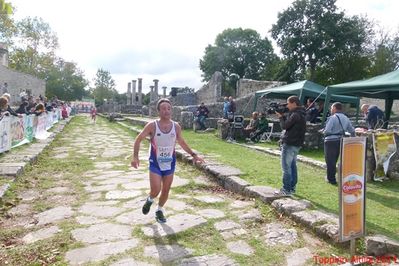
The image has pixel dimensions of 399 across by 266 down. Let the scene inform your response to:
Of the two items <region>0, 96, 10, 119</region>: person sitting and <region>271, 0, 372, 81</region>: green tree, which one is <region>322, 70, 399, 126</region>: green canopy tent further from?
<region>271, 0, 372, 81</region>: green tree

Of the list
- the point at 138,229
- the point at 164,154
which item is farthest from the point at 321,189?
the point at 138,229

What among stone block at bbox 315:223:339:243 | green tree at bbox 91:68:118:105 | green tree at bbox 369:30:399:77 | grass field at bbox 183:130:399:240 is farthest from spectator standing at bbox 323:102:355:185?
green tree at bbox 91:68:118:105

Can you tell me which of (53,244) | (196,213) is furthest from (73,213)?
(196,213)

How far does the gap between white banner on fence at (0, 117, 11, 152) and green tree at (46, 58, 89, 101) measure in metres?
52.6

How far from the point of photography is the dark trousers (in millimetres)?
6809

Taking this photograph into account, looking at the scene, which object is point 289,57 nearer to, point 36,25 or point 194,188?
point 36,25

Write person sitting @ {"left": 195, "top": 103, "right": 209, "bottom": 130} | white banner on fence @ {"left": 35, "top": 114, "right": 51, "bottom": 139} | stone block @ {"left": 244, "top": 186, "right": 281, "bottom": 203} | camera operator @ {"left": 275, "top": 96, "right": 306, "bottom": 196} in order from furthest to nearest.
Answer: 1. person sitting @ {"left": 195, "top": 103, "right": 209, "bottom": 130}
2. white banner on fence @ {"left": 35, "top": 114, "right": 51, "bottom": 139}
3. camera operator @ {"left": 275, "top": 96, "right": 306, "bottom": 196}
4. stone block @ {"left": 244, "top": 186, "right": 281, "bottom": 203}

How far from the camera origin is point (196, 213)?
4.72 m

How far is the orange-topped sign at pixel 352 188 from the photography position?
3383 mm

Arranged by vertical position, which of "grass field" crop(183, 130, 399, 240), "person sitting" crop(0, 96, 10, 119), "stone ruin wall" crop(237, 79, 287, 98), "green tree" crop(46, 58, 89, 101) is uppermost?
"green tree" crop(46, 58, 89, 101)

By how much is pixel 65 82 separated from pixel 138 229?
63.3 meters

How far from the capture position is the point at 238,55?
5606 centimetres

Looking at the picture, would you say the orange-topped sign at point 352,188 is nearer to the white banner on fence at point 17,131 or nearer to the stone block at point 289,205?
the stone block at point 289,205

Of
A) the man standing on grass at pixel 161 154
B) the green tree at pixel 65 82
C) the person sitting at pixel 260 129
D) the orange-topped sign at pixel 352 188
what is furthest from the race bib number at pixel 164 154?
the green tree at pixel 65 82
